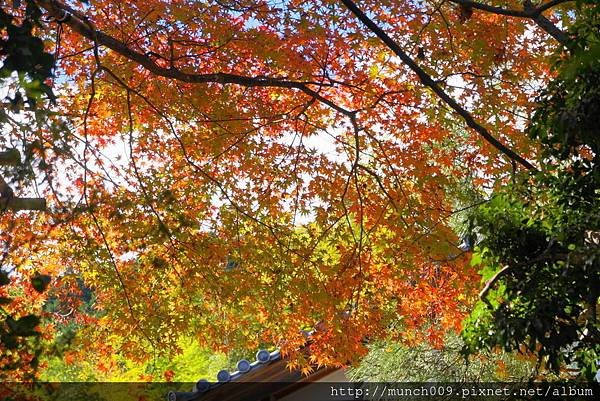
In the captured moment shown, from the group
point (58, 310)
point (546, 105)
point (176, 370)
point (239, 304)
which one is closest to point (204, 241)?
point (239, 304)

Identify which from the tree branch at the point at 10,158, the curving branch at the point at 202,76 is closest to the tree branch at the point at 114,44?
the curving branch at the point at 202,76

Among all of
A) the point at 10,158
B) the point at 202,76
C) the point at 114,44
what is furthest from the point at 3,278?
the point at 202,76

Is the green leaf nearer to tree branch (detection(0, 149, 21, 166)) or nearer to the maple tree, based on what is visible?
tree branch (detection(0, 149, 21, 166))

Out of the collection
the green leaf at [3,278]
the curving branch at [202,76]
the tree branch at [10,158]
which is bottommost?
the green leaf at [3,278]

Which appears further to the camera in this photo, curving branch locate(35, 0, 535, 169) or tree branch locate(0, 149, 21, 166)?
curving branch locate(35, 0, 535, 169)

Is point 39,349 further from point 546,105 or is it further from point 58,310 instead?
point 58,310

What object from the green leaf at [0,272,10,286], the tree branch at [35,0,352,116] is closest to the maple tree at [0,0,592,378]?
the tree branch at [35,0,352,116]

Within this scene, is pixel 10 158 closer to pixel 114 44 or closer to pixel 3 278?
pixel 3 278

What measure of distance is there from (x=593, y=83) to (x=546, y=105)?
428 mm

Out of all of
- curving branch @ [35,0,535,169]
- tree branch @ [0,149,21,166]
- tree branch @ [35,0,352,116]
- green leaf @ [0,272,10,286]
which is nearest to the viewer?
green leaf @ [0,272,10,286]

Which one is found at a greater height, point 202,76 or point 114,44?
point 114,44

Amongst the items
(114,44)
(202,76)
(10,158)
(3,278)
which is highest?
(114,44)

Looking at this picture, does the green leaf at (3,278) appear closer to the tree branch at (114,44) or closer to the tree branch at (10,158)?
the tree branch at (10,158)

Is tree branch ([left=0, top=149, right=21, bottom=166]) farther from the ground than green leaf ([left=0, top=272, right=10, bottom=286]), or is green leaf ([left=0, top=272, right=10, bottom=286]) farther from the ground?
tree branch ([left=0, top=149, right=21, bottom=166])
